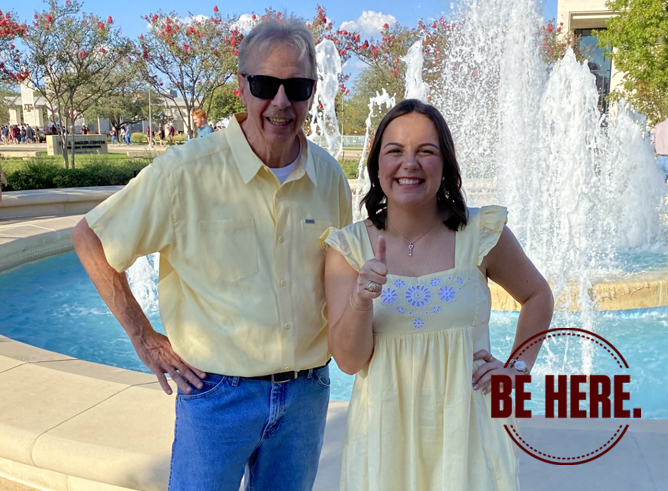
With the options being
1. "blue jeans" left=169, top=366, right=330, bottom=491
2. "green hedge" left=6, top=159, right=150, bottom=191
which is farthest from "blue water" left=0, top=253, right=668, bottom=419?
"green hedge" left=6, top=159, right=150, bottom=191

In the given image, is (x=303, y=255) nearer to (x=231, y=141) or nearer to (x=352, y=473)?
(x=231, y=141)

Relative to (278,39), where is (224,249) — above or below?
below

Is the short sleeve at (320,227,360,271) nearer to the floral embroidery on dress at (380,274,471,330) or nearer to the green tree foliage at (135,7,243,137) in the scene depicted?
the floral embroidery on dress at (380,274,471,330)

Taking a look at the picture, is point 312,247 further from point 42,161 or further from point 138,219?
point 42,161

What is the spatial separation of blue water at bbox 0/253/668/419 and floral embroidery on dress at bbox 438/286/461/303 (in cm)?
280

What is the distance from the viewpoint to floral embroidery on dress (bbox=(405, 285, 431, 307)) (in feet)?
5.51

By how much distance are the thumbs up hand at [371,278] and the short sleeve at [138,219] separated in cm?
61

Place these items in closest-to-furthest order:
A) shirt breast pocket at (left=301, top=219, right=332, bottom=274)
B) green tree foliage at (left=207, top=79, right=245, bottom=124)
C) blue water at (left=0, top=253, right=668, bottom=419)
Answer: shirt breast pocket at (left=301, top=219, right=332, bottom=274), blue water at (left=0, top=253, right=668, bottom=419), green tree foliage at (left=207, top=79, right=245, bottom=124)

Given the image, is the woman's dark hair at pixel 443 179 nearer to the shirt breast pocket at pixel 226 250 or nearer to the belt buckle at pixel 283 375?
the shirt breast pocket at pixel 226 250

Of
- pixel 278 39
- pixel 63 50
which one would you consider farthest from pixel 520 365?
pixel 63 50

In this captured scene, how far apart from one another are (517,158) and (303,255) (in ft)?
27.4

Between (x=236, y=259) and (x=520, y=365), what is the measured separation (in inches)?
33.9

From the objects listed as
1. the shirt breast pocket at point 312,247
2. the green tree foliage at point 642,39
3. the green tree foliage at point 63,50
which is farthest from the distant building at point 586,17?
the shirt breast pocket at point 312,247

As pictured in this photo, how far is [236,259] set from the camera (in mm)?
1797
